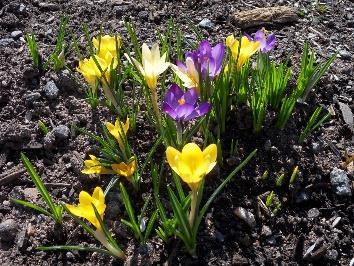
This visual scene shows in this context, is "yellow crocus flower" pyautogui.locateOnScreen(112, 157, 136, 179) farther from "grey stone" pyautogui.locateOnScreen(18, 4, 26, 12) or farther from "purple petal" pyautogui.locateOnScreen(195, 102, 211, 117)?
"grey stone" pyautogui.locateOnScreen(18, 4, 26, 12)

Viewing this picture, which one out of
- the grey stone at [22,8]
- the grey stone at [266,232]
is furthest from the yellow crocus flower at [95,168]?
the grey stone at [22,8]

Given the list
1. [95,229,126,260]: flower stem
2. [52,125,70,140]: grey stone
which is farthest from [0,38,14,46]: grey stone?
[95,229,126,260]: flower stem

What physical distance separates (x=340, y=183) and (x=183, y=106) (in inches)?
30.8

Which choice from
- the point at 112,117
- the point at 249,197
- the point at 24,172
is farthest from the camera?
the point at 112,117

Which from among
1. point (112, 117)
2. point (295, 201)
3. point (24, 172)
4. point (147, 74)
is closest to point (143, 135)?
point (112, 117)

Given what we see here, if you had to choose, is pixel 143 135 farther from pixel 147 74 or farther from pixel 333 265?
pixel 333 265

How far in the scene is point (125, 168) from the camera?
6.25ft

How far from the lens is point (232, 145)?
203 cm

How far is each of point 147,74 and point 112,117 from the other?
479 mm

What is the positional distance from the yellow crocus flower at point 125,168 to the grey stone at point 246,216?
0.43 metres

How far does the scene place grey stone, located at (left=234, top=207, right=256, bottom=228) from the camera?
193 cm

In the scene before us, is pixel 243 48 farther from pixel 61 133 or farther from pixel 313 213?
pixel 61 133

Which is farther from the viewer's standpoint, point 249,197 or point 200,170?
point 249,197

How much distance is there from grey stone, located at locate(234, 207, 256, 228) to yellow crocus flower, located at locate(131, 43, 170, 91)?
57cm
